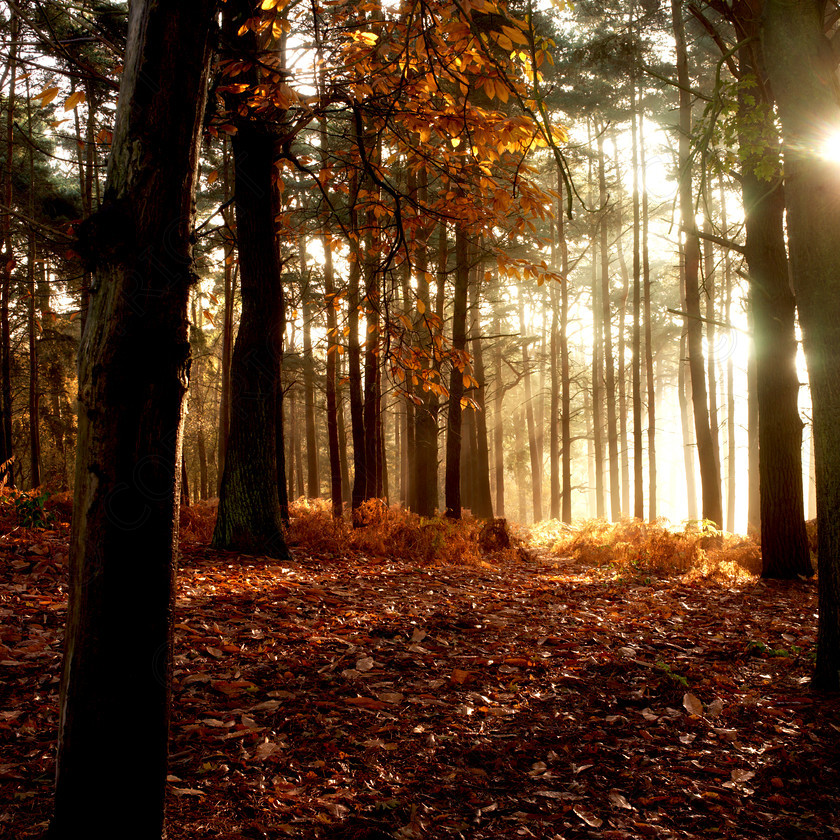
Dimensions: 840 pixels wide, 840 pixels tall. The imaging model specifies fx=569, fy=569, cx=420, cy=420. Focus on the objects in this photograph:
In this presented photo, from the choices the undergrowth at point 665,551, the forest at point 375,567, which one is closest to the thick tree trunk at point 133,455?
the forest at point 375,567

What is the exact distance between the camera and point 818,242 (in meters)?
4.08

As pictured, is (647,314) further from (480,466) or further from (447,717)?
(447,717)

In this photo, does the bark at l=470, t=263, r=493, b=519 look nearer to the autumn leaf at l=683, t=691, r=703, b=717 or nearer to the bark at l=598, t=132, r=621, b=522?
the bark at l=598, t=132, r=621, b=522

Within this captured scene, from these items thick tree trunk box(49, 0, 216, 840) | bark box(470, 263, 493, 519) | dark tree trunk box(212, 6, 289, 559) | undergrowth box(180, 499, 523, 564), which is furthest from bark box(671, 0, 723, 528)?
thick tree trunk box(49, 0, 216, 840)

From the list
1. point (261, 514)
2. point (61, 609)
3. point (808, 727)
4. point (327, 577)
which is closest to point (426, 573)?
point (327, 577)

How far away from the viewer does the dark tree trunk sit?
7.01 m

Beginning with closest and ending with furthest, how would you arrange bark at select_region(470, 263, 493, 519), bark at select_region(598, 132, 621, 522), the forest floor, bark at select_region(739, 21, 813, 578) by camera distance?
the forest floor → bark at select_region(739, 21, 813, 578) → bark at select_region(470, 263, 493, 519) → bark at select_region(598, 132, 621, 522)

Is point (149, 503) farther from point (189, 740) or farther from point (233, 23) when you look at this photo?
point (233, 23)

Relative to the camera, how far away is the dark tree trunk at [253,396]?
7.01 m

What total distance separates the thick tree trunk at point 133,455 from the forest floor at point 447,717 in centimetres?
18

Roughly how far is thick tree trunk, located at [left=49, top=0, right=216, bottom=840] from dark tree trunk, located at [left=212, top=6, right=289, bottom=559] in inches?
202

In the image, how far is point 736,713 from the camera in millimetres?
3588

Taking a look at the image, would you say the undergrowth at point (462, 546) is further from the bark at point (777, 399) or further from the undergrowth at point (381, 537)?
the bark at point (777, 399)

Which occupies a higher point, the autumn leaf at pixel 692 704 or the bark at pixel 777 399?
the bark at pixel 777 399
